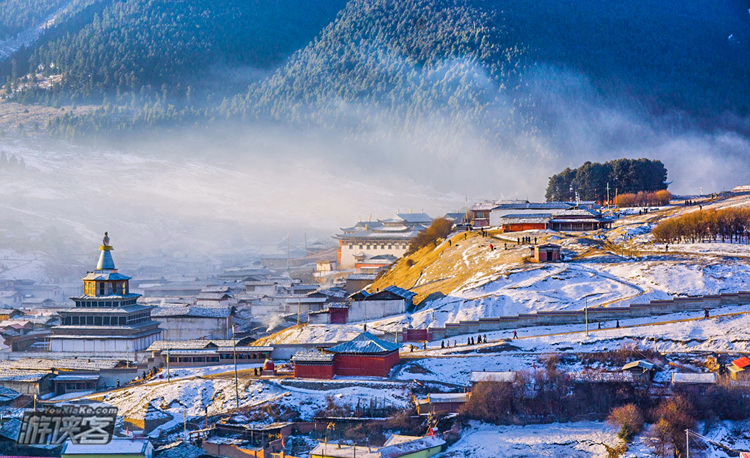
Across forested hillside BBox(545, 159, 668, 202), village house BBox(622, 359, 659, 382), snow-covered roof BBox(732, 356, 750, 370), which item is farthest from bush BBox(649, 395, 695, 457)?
forested hillside BBox(545, 159, 668, 202)

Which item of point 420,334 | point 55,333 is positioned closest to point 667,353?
point 420,334

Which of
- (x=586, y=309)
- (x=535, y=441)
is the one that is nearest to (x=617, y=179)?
(x=586, y=309)

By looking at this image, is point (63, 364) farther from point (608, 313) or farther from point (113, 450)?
point (608, 313)

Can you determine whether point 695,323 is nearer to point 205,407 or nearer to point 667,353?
point 667,353

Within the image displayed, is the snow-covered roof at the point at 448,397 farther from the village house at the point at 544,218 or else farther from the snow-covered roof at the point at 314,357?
the village house at the point at 544,218

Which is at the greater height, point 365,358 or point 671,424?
point 365,358

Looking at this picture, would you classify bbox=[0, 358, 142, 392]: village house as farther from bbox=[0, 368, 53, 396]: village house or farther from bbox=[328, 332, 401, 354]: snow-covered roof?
bbox=[328, 332, 401, 354]: snow-covered roof
